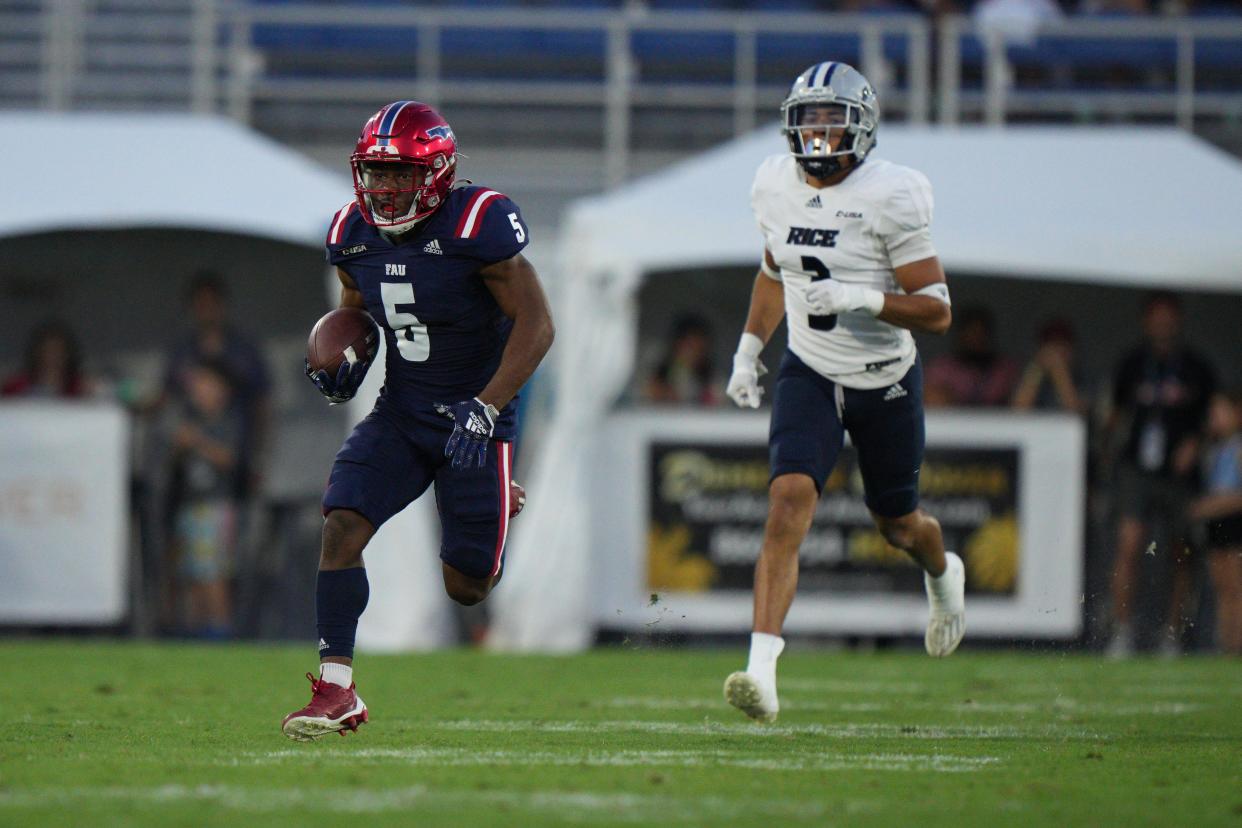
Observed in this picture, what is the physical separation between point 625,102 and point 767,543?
8063 millimetres

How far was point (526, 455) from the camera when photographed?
37.3 feet

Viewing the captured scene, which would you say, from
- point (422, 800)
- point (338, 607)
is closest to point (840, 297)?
point (338, 607)

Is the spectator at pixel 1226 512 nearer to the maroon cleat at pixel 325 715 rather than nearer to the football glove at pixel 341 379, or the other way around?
the football glove at pixel 341 379

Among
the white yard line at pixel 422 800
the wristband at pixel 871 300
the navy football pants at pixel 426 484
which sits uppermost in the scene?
the wristband at pixel 871 300

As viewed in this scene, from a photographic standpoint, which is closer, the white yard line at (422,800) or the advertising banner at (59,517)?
the white yard line at (422,800)

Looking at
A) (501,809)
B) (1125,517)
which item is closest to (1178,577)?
(1125,517)

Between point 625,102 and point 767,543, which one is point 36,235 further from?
point 767,543

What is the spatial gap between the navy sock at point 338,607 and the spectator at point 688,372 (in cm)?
528

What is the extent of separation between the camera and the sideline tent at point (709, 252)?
9.70m

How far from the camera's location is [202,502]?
34.0 ft

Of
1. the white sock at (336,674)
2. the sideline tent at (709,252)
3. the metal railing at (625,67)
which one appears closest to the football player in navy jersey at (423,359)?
the white sock at (336,674)

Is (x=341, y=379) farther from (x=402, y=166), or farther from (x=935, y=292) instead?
(x=935, y=292)

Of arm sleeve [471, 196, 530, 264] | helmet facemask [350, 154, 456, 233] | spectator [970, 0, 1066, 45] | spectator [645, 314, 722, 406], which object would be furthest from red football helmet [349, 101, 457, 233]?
spectator [970, 0, 1066, 45]

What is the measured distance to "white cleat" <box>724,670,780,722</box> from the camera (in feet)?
Result: 17.2
